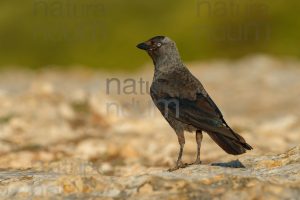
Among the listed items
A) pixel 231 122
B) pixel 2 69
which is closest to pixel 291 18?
pixel 2 69

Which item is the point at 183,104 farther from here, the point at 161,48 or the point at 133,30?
the point at 133,30

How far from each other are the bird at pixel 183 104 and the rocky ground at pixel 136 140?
0.41 meters

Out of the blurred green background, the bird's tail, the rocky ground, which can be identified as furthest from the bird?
the blurred green background

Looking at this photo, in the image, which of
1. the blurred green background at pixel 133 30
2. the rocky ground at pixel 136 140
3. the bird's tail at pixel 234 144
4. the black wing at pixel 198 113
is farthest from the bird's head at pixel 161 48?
the blurred green background at pixel 133 30

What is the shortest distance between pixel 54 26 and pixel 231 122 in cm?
2817

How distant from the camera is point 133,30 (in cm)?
4538

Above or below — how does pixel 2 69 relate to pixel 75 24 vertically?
below

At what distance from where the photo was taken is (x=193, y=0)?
48688 millimetres

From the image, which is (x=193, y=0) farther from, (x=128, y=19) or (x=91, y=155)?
(x=91, y=155)

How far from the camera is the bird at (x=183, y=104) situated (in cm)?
1087

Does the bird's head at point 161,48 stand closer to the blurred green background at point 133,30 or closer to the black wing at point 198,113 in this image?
the black wing at point 198,113

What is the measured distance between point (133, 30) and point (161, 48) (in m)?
32.5

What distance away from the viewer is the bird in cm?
1087

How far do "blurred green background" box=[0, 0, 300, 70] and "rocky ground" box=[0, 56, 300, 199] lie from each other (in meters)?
7.62
